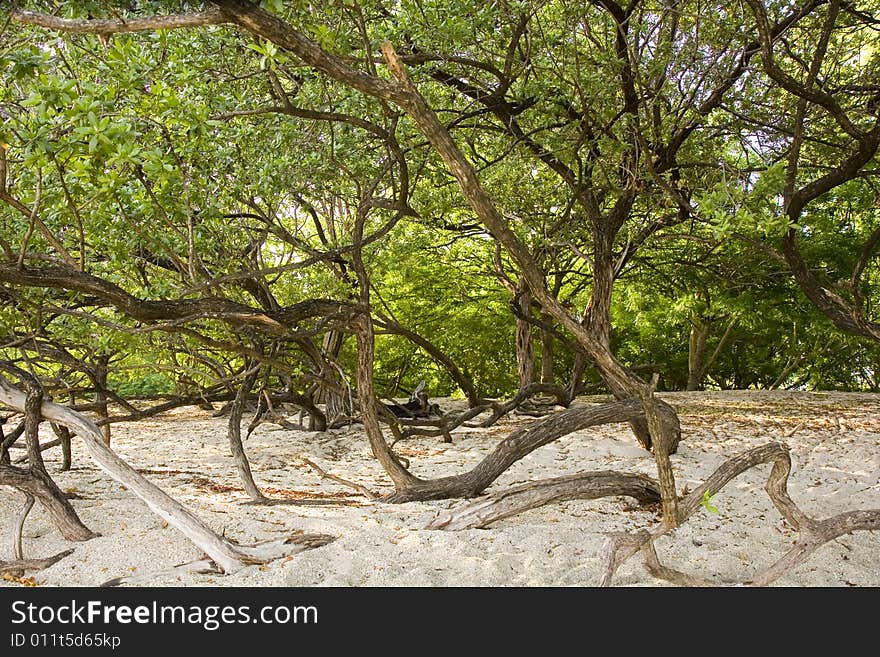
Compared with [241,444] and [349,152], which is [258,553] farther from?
[349,152]

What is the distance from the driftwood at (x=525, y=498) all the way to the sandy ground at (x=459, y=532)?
0.35 ft

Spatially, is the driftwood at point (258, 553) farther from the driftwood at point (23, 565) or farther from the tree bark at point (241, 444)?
the tree bark at point (241, 444)

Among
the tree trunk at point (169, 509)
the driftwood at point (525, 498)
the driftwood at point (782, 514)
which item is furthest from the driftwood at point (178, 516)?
the driftwood at point (782, 514)

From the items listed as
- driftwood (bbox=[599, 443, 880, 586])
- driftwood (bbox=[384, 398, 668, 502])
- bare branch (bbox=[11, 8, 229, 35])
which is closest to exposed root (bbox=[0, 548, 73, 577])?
driftwood (bbox=[384, 398, 668, 502])

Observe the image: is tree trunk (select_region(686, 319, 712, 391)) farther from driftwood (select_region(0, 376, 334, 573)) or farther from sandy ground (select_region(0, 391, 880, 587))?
driftwood (select_region(0, 376, 334, 573))

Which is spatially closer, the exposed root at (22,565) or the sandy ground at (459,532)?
the exposed root at (22,565)

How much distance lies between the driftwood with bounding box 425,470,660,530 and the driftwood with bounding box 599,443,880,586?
940 millimetres

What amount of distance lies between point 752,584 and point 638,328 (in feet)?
38.8

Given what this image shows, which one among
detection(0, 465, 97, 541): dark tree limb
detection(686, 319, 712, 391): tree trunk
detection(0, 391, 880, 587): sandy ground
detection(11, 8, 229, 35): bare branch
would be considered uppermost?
detection(11, 8, 229, 35): bare branch

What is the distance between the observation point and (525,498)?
502cm

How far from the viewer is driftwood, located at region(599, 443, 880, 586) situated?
12.9ft

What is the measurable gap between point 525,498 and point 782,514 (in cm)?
153

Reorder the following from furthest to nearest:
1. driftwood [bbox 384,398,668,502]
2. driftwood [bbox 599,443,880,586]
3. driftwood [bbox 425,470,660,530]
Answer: driftwood [bbox 384,398,668,502]
driftwood [bbox 425,470,660,530]
driftwood [bbox 599,443,880,586]

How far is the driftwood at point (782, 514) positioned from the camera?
3.92 metres
